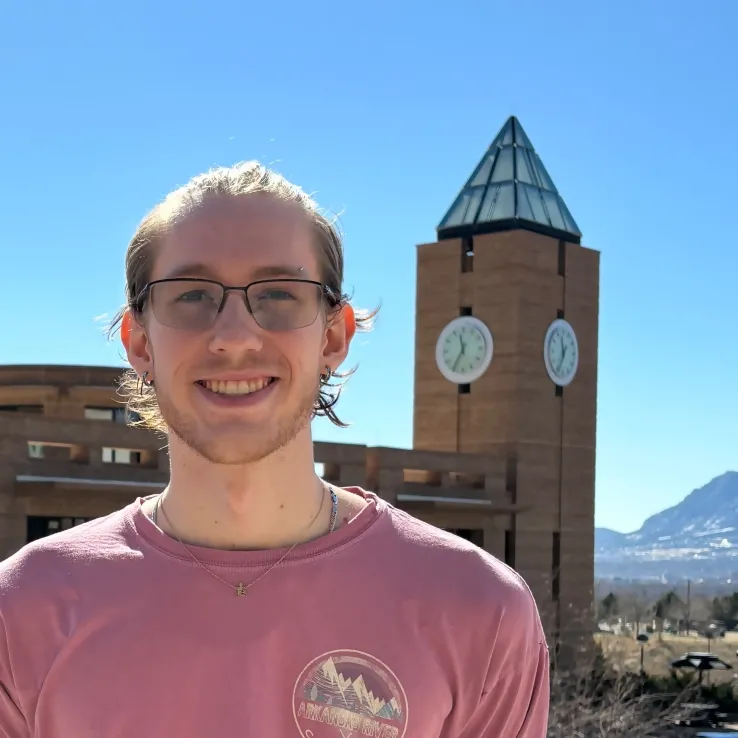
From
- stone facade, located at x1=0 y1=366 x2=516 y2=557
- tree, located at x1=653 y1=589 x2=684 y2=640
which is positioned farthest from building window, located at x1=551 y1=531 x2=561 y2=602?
tree, located at x1=653 y1=589 x2=684 y2=640

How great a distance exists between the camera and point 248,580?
2.42 metres

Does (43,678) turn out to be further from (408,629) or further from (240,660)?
(408,629)

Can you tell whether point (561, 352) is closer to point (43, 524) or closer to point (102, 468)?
point (102, 468)

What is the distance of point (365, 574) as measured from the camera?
8.07 feet

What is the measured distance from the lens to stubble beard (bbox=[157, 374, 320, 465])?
2406mm

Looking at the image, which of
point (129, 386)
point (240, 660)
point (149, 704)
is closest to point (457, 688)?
point (240, 660)

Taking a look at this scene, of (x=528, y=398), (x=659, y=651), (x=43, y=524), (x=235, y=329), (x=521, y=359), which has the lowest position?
(x=659, y=651)

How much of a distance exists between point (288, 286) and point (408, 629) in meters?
0.74

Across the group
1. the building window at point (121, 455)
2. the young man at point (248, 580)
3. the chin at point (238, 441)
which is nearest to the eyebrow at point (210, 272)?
the young man at point (248, 580)

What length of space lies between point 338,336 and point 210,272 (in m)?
0.35

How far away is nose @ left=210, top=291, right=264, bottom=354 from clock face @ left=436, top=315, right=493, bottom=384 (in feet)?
102

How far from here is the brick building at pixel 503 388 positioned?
31.0m

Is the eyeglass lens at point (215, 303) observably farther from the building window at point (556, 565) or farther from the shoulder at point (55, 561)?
the building window at point (556, 565)

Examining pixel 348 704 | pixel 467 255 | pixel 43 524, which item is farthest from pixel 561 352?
pixel 348 704
